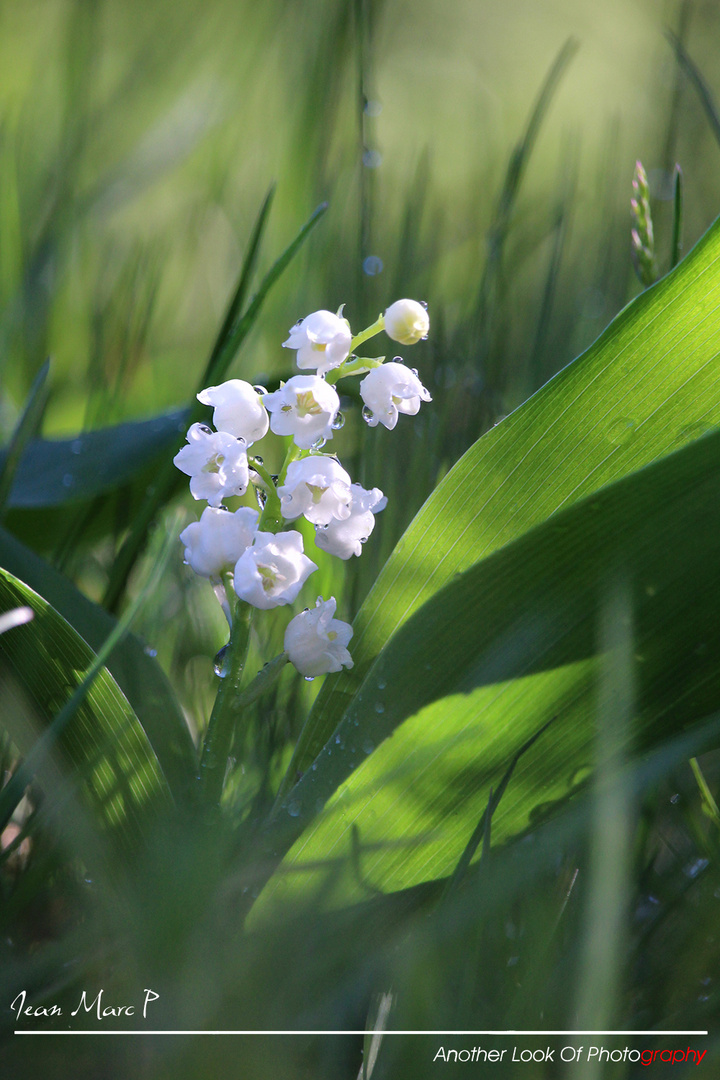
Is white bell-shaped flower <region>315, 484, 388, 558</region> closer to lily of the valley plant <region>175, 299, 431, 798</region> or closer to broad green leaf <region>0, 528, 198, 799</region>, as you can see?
lily of the valley plant <region>175, 299, 431, 798</region>

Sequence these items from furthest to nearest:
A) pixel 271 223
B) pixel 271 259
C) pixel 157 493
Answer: pixel 271 223
pixel 271 259
pixel 157 493

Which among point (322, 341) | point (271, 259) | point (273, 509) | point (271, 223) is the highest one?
point (271, 223)

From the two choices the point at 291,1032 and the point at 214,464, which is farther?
Answer: the point at 214,464

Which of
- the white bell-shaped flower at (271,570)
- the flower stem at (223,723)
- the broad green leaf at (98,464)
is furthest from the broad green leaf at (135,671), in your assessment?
the broad green leaf at (98,464)

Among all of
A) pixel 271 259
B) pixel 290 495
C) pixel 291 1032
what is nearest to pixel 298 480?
pixel 290 495

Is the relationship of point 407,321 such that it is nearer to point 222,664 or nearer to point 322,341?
point 322,341

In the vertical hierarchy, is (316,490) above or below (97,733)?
above
